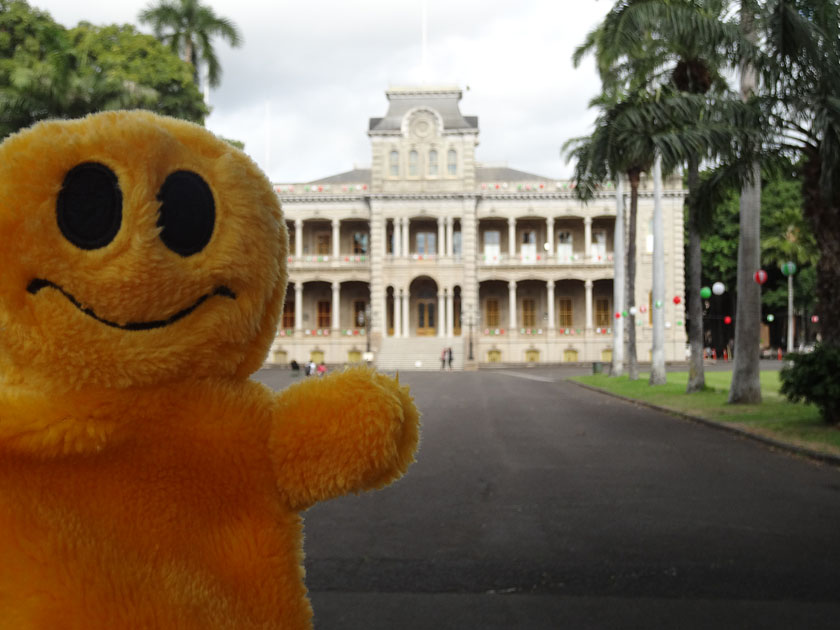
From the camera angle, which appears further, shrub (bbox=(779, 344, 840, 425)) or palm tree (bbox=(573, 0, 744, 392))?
palm tree (bbox=(573, 0, 744, 392))

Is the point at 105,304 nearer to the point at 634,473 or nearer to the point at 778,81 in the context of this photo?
the point at 634,473

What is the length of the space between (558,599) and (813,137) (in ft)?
36.4

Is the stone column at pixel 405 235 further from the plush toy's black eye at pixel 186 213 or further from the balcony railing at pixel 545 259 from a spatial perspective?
the plush toy's black eye at pixel 186 213

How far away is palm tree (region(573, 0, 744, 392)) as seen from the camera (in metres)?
14.2

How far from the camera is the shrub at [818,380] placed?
39.2ft

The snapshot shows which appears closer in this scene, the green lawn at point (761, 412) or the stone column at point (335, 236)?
the green lawn at point (761, 412)

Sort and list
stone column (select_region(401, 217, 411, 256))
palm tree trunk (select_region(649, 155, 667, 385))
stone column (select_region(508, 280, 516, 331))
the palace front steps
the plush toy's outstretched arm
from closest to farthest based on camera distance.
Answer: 1. the plush toy's outstretched arm
2. palm tree trunk (select_region(649, 155, 667, 385))
3. the palace front steps
4. stone column (select_region(401, 217, 411, 256))
5. stone column (select_region(508, 280, 516, 331))

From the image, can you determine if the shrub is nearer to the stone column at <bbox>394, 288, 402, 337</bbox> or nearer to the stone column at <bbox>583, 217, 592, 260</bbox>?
the stone column at <bbox>394, 288, 402, 337</bbox>

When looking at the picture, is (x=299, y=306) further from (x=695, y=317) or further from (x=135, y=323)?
(x=135, y=323)

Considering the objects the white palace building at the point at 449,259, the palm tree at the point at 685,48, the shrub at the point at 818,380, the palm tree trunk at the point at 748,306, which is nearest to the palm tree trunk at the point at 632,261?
the palm tree at the point at 685,48

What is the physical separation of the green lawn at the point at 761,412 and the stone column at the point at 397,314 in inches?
896

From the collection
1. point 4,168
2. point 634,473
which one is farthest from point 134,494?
point 634,473

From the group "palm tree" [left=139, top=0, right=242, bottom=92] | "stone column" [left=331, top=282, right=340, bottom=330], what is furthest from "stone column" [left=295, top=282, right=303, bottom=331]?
"palm tree" [left=139, top=0, right=242, bottom=92]

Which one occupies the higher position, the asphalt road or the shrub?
the shrub
